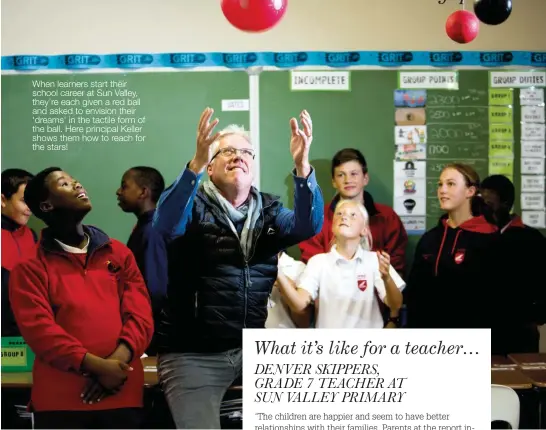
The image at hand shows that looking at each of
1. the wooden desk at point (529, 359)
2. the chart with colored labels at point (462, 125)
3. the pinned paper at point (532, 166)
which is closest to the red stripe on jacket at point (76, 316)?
the chart with colored labels at point (462, 125)

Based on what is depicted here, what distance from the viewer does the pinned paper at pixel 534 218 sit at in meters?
2.22

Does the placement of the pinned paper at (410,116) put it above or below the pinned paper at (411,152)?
above

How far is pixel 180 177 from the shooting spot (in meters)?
2.15

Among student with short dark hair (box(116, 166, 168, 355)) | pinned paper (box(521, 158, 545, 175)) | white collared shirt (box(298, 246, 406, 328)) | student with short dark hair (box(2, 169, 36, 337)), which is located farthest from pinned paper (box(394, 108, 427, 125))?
student with short dark hair (box(2, 169, 36, 337))

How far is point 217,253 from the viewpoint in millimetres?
2154

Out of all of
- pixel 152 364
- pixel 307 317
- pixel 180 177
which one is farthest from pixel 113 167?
pixel 307 317

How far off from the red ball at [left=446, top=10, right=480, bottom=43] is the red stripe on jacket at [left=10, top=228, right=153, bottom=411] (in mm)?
1473

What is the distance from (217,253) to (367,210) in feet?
1.97

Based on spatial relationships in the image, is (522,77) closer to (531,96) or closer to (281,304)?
(531,96)

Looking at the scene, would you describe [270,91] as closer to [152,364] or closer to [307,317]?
[307,317]

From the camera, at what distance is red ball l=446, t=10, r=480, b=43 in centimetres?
214

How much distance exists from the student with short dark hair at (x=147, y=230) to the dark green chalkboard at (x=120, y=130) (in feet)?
0.16

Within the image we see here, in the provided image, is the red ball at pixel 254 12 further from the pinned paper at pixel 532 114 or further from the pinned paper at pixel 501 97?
the pinned paper at pixel 532 114

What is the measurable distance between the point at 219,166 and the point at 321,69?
1.76 ft
